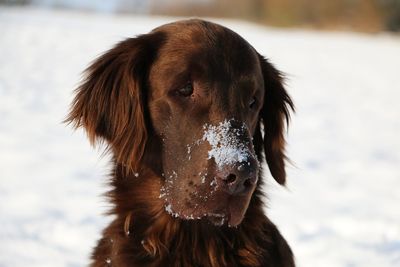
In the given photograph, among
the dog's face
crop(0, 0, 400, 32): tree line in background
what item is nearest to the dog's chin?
the dog's face

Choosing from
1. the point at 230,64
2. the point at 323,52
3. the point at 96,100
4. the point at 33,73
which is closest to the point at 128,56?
the point at 96,100

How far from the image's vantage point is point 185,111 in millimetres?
2820

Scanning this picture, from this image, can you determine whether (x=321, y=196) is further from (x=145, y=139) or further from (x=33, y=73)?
(x=33, y=73)

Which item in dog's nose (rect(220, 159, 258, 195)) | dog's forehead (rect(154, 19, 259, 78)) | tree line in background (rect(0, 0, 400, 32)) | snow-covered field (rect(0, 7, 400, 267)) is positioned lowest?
tree line in background (rect(0, 0, 400, 32))

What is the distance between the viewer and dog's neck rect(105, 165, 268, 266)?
9.82 feet

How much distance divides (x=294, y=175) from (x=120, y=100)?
4818 mm

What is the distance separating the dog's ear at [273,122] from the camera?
3379 millimetres

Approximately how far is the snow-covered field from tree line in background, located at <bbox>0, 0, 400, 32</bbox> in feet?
70.3

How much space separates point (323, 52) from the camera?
23750 millimetres

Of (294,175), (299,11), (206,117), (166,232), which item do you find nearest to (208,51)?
(206,117)

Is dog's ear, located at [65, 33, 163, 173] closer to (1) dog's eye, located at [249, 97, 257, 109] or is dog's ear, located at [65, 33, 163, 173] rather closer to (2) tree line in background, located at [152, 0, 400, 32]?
(1) dog's eye, located at [249, 97, 257, 109]

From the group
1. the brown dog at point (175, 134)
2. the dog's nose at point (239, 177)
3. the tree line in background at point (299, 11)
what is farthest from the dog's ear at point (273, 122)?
the tree line in background at point (299, 11)

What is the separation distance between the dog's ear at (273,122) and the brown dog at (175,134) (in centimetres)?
17

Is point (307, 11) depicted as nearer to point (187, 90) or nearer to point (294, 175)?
point (294, 175)
